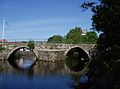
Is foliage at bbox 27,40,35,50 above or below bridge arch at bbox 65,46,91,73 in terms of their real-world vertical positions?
above

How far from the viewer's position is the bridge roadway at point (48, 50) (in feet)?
280

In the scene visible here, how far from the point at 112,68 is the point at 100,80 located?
876 centimetres

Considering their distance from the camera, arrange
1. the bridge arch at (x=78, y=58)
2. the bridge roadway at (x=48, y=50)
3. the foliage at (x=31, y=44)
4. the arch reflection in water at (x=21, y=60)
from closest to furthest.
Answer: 1. the arch reflection in water at (x=21, y=60)
2. the bridge arch at (x=78, y=58)
3. the bridge roadway at (x=48, y=50)
4. the foliage at (x=31, y=44)

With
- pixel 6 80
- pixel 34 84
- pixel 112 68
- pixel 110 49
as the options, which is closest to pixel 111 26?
pixel 110 49

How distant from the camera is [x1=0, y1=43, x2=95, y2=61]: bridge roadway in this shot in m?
85.4

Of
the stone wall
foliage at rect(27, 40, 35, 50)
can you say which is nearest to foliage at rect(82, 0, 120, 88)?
the stone wall

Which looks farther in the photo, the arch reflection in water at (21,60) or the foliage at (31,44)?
the foliage at (31,44)

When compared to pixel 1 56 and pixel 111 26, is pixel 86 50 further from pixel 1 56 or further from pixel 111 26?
pixel 111 26

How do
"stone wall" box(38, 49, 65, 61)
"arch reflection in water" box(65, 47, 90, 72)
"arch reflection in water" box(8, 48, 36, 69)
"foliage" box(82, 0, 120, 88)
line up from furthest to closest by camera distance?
"arch reflection in water" box(65, 47, 90, 72) < "stone wall" box(38, 49, 65, 61) < "arch reflection in water" box(8, 48, 36, 69) < "foliage" box(82, 0, 120, 88)

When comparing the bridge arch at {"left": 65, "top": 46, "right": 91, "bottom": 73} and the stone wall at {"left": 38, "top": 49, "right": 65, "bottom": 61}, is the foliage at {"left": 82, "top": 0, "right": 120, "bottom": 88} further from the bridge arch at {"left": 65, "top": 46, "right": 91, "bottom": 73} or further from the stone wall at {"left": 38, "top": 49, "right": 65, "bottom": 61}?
the stone wall at {"left": 38, "top": 49, "right": 65, "bottom": 61}

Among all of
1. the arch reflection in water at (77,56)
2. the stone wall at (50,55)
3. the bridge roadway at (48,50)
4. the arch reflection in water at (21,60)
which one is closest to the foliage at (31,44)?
the bridge roadway at (48,50)

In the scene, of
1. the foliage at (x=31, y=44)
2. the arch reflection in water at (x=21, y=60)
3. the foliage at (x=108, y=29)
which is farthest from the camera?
the foliage at (x=31, y=44)

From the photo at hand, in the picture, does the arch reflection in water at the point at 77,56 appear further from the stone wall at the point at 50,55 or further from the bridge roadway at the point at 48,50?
the stone wall at the point at 50,55

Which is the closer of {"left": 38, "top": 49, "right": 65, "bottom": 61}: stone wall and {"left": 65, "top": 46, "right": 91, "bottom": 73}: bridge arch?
{"left": 65, "top": 46, "right": 91, "bottom": 73}: bridge arch
